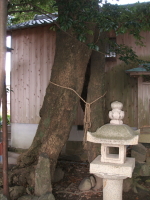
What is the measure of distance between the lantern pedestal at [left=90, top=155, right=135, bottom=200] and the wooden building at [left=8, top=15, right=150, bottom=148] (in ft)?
13.8

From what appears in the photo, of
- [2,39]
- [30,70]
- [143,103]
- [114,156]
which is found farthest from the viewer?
[30,70]

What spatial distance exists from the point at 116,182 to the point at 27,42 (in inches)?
277

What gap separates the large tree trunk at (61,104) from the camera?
552 cm

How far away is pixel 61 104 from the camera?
219 inches

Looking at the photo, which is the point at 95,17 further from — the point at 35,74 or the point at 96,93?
the point at 35,74

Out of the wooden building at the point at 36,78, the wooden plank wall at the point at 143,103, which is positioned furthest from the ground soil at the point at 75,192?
the wooden building at the point at 36,78

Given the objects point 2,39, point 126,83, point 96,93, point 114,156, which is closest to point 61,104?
point 96,93

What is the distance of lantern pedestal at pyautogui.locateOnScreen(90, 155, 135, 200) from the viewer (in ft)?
12.7

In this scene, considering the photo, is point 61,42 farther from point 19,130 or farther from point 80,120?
point 19,130

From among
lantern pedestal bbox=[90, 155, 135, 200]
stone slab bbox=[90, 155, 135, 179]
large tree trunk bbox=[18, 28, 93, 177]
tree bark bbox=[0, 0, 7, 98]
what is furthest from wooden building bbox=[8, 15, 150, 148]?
tree bark bbox=[0, 0, 7, 98]

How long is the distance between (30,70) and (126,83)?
13.0 ft

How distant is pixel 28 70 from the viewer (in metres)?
9.27

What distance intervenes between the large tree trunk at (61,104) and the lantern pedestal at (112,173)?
5.13ft

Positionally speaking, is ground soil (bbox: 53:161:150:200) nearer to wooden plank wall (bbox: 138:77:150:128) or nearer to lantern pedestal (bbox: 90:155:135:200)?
lantern pedestal (bbox: 90:155:135:200)
